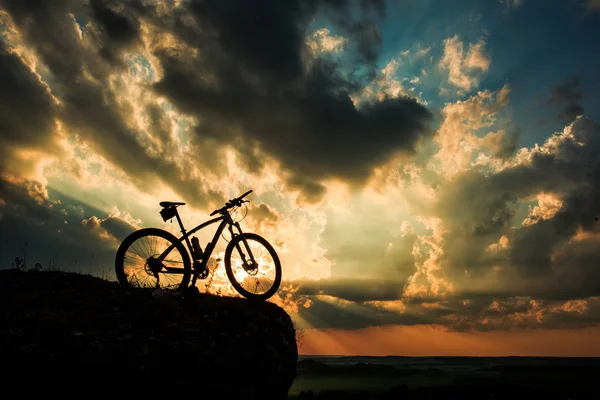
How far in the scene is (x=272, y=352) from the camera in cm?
845

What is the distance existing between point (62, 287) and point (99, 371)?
2.80 meters

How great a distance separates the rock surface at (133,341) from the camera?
5801mm

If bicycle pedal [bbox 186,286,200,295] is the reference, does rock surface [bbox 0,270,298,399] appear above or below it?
below

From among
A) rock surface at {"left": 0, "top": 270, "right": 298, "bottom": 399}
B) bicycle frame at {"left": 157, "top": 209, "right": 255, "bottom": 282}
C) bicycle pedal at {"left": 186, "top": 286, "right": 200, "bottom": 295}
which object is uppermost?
bicycle frame at {"left": 157, "top": 209, "right": 255, "bottom": 282}

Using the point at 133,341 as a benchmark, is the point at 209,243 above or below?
above

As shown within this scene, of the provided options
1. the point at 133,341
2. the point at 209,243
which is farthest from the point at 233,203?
the point at 133,341

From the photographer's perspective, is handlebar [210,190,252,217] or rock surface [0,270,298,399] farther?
handlebar [210,190,252,217]

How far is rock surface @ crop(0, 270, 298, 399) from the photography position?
19.0 feet

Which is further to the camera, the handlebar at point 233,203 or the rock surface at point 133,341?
the handlebar at point 233,203

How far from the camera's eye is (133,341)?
6676mm

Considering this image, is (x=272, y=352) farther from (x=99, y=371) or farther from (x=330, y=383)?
(x=330, y=383)

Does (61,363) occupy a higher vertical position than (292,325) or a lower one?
lower

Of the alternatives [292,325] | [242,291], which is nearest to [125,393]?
[242,291]

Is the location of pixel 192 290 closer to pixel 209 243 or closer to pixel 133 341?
pixel 209 243
